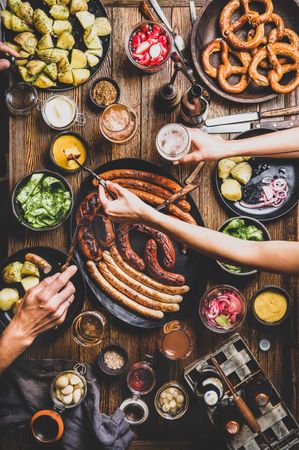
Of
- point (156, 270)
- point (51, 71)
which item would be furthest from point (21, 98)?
point (156, 270)

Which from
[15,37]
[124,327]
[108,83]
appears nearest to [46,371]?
[124,327]

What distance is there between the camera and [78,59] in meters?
3.78

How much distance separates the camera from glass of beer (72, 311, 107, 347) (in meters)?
3.73

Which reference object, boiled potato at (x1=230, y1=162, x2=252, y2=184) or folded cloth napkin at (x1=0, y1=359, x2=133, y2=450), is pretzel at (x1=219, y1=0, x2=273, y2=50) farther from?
folded cloth napkin at (x1=0, y1=359, x2=133, y2=450)

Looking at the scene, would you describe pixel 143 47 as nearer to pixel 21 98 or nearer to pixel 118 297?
pixel 21 98

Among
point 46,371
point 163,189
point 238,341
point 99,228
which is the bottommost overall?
point 46,371

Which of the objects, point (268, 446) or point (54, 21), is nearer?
point (268, 446)

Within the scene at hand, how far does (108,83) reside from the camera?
3.81 meters

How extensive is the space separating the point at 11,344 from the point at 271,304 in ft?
6.99

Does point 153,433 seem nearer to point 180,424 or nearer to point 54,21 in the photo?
point 180,424

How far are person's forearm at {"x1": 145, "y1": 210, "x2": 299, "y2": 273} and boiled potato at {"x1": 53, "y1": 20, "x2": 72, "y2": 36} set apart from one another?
1814mm

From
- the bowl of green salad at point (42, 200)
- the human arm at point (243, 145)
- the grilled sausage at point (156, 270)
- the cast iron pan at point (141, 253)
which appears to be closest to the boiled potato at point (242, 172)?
the human arm at point (243, 145)

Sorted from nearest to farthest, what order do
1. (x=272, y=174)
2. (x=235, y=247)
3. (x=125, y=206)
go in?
1. (x=235, y=247)
2. (x=125, y=206)
3. (x=272, y=174)

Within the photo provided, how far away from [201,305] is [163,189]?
102 centimetres
